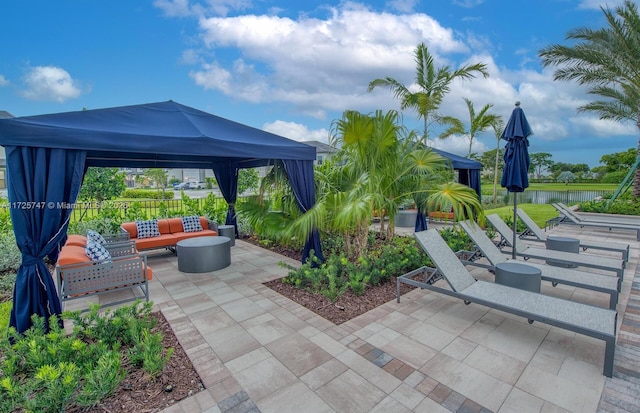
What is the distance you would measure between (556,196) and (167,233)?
23.8 meters

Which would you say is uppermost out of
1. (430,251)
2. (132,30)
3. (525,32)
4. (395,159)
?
(525,32)

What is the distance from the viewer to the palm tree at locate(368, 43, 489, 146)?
35.1 ft

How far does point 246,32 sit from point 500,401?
29.5 ft

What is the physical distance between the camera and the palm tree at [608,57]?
970 centimetres

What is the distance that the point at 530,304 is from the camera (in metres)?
2.98

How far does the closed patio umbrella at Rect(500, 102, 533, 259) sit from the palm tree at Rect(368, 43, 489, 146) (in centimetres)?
582

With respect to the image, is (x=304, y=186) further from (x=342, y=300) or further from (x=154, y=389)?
(x=154, y=389)

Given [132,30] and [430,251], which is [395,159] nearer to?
[430,251]

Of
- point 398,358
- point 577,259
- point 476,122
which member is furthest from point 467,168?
point 398,358

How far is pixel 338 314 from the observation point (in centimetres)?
361

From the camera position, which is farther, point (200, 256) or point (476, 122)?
point (476, 122)

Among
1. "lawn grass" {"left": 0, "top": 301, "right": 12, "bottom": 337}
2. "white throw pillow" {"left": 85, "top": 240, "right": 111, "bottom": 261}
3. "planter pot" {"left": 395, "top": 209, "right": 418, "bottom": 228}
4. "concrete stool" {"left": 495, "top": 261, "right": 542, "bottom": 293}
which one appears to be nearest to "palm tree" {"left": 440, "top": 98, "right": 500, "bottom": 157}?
"planter pot" {"left": 395, "top": 209, "right": 418, "bottom": 228}

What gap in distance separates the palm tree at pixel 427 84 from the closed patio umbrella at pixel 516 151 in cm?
582

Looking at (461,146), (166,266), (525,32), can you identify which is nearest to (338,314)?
(166,266)
